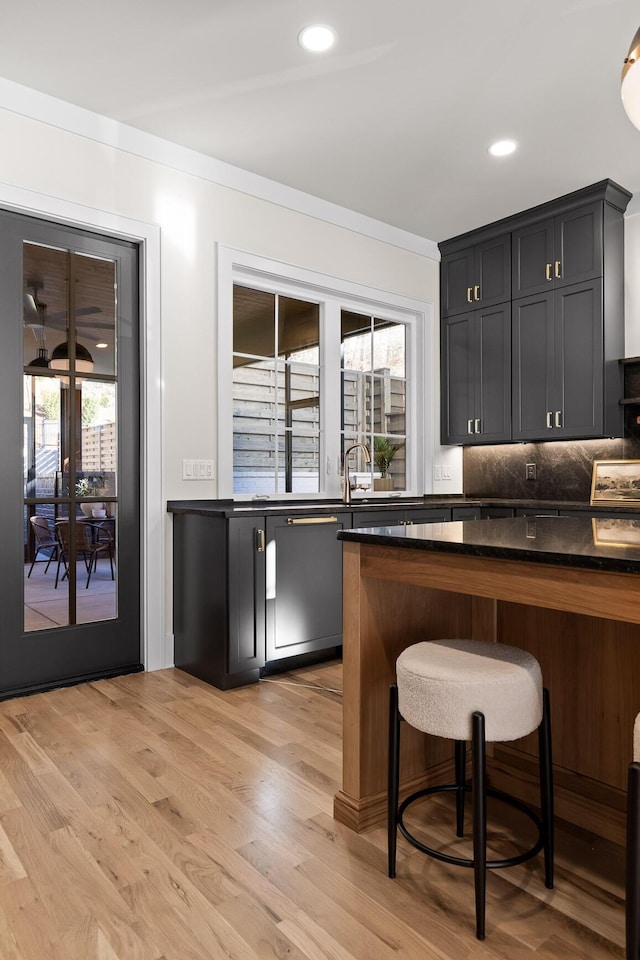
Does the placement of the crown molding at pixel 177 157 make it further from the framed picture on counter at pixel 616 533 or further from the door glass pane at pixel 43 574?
the framed picture on counter at pixel 616 533

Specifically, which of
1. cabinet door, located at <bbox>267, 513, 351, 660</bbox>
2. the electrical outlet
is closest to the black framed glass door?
the electrical outlet

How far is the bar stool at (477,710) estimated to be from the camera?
1.39m

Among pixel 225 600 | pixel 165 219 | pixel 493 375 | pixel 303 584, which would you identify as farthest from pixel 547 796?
pixel 493 375

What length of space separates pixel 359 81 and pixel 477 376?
237 cm

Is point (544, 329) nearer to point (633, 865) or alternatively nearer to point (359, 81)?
point (359, 81)

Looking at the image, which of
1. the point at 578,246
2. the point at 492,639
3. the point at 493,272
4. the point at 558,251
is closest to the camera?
the point at 492,639

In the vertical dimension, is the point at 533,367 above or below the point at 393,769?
above

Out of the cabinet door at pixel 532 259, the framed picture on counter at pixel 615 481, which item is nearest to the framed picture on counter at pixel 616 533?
the framed picture on counter at pixel 615 481

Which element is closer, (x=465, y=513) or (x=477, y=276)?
(x=465, y=513)

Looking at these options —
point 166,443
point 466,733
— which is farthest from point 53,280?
point 466,733

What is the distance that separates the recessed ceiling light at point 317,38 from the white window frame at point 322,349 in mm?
1232

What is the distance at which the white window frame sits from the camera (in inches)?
145

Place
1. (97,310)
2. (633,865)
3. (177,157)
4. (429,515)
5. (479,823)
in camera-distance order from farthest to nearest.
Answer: (429,515)
(177,157)
(97,310)
(479,823)
(633,865)

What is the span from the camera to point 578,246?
4191 millimetres
